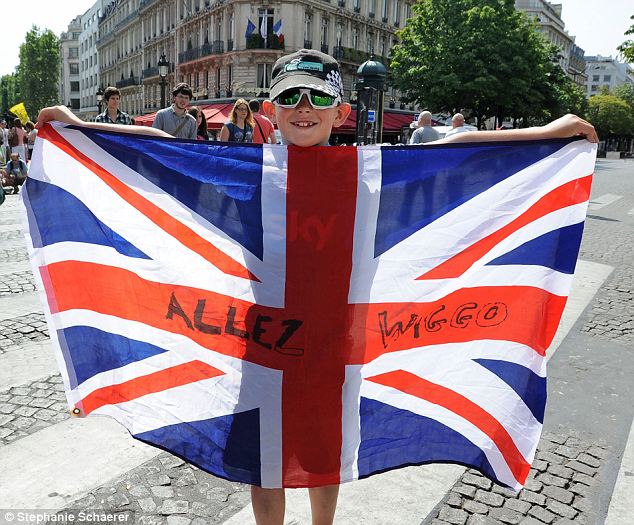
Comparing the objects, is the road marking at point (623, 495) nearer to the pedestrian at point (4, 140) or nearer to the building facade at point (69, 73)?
the pedestrian at point (4, 140)

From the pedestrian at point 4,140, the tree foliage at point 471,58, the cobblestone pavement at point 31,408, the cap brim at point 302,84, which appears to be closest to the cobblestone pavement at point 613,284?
the cap brim at point 302,84

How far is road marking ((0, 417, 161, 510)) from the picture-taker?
2.71m

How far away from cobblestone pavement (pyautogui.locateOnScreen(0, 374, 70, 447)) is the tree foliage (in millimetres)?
32543

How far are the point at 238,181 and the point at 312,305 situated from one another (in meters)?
0.54

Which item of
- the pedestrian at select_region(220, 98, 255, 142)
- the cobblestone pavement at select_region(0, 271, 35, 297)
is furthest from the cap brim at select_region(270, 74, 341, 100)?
the pedestrian at select_region(220, 98, 255, 142)

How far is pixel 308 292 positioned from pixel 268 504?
808 millimetres

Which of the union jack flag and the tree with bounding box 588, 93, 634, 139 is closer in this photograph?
the union jack flag

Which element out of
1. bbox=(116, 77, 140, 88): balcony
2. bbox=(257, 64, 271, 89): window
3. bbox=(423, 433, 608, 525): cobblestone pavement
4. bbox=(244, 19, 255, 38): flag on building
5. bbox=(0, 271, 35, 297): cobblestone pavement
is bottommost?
bbox=(423, 433, 608, 525): cobblestone pavement

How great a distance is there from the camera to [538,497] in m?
2.83

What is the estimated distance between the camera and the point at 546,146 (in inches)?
91.9

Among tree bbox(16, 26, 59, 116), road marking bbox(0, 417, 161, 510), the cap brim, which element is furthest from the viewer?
tree bbox(16, 26, 59, 116)

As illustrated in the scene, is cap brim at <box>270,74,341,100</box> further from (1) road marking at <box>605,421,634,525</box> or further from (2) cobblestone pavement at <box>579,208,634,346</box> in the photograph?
(2) cobblestone pavement at <box>579,208,634,346</box>

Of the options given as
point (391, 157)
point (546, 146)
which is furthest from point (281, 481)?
point (546, 146)

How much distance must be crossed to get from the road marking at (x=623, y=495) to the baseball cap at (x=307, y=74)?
2.37m
